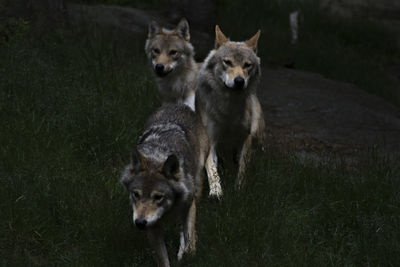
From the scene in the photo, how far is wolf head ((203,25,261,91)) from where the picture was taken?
610 centimetres

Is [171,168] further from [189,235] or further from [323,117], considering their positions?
[323,117]

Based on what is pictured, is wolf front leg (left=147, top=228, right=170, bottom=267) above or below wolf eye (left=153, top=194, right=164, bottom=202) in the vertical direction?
below

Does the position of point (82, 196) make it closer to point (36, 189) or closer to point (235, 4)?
point (36, 189)

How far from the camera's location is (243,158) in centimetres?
626

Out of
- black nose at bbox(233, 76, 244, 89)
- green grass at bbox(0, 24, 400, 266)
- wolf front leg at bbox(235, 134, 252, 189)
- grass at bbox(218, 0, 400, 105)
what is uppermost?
black nose at bbox(233, 76, 244, 89)

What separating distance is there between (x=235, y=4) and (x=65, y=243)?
1053cm

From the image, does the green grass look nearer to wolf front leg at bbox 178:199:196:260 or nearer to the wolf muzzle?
wolf front leg at bbox 178:199:196:260

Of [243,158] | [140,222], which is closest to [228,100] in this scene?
[243,158]

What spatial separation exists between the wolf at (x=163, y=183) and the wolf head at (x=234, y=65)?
100cm

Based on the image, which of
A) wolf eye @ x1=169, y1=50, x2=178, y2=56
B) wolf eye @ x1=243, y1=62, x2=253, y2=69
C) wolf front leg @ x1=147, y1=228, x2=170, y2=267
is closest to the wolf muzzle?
wolf eye @ x1=169, y1=50, x2=178, y2=56

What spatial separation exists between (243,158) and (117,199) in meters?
1.82

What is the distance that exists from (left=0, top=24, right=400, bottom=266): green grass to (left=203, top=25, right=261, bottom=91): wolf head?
90 centimetres

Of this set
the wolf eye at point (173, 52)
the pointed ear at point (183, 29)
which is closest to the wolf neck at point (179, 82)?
the wolf eye at point (173, 52)

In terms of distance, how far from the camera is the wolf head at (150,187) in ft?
13.1
